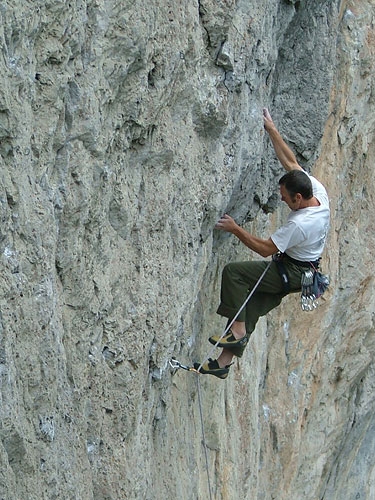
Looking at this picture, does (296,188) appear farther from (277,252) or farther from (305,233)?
(277,252)

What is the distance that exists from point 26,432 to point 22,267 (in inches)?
30.7

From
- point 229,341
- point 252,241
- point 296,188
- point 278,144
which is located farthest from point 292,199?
point 229,341

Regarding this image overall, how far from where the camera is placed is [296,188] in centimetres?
689

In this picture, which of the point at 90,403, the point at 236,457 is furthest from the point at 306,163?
the point at 90,403

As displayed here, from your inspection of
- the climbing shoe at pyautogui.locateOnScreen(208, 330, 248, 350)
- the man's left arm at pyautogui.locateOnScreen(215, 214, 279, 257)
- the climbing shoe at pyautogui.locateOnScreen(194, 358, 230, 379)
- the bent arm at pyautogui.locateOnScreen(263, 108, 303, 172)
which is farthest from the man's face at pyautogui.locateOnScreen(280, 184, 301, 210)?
the climbing shoe at pyautogui.locateOnScreen(194, 358, 230, 379)

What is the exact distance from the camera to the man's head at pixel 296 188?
6.86m

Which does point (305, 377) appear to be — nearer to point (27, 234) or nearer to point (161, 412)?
point (161, 412)

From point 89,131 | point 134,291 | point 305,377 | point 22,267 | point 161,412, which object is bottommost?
point 305,377

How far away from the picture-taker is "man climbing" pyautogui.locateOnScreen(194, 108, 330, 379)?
22.8 feet

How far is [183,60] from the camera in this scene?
230 inches

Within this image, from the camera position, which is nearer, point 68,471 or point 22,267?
point 22,267

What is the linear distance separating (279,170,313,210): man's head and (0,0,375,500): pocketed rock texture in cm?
35

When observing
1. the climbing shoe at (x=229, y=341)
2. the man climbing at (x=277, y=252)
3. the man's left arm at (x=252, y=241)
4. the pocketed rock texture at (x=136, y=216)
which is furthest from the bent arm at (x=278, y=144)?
the climbing shoe at (x=229, y=341)

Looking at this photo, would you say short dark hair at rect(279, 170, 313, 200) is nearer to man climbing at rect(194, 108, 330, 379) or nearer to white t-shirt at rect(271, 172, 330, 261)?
man climbing at rect(194, 108, 330, 379)
